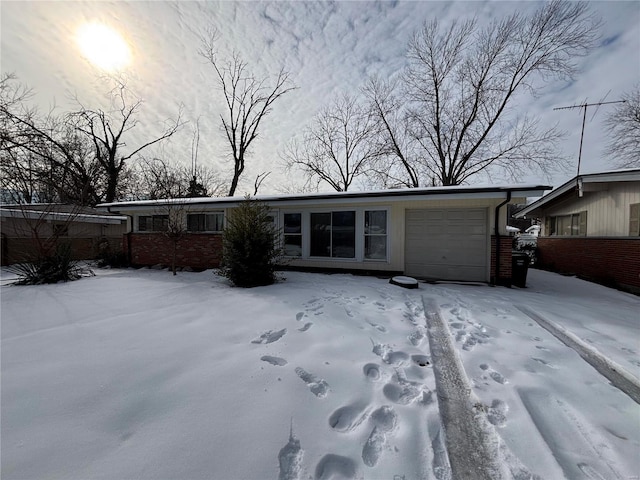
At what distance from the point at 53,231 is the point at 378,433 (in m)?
11.8

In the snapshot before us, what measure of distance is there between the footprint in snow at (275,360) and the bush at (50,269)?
8243 millimetres

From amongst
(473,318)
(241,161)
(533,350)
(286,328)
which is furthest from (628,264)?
(241,161)

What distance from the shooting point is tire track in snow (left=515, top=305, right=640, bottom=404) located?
274 cm

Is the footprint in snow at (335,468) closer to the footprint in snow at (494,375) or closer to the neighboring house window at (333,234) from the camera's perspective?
the footprint in snow at (494,375)

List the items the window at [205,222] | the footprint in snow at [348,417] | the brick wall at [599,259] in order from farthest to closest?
the window at [205,222] < the brick wall at [599,259] < the footprint in snow at [348,417]

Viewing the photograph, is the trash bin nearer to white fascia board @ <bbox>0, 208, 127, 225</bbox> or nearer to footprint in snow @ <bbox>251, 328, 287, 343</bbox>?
footprint in snow @ <bbox>251, 328, 287, 343</bbox>

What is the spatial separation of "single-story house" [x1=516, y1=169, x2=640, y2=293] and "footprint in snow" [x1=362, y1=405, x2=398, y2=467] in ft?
31.0

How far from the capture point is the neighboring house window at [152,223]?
1084 cm

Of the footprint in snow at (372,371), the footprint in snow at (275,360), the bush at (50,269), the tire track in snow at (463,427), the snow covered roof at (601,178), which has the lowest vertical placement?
the tire track in snow at (463,427)

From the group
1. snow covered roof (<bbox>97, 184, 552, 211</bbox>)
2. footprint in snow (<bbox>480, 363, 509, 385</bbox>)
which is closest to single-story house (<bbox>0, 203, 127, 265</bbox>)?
snow covered roof (<bbox>97, 184, 552, 211</bbox>)

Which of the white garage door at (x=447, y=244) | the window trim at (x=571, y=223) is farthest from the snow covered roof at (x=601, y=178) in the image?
the white garage door at (x=447, y=244)

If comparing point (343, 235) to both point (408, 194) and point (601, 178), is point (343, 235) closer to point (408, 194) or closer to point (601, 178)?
point (408, 194)

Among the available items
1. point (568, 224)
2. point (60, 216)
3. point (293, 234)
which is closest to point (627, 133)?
point (568, 224)

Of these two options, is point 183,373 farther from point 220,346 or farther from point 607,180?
point 607,180
